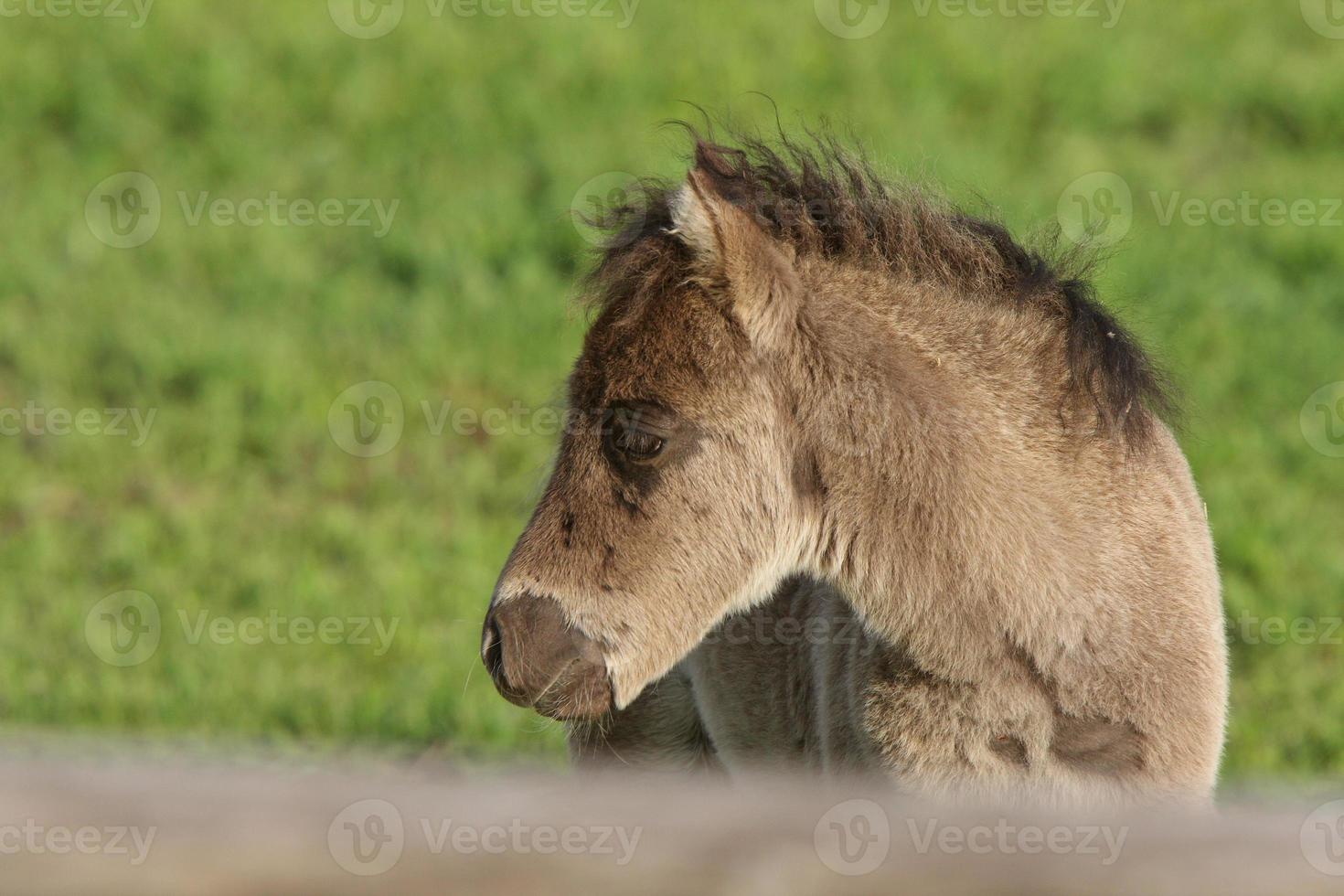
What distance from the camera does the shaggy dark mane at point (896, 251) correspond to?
3955 mm

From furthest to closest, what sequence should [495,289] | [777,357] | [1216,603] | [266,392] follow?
[495,289]
[266,392]
[1216,603]
[777,357]

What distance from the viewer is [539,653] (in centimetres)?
386

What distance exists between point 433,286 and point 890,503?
8112mm

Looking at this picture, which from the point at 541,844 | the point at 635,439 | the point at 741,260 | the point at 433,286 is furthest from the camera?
the point at 433,286

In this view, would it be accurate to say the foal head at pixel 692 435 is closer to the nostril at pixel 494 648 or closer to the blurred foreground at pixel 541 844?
the nostril at pixel 494 648

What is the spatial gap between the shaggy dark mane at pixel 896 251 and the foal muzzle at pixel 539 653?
0.88m

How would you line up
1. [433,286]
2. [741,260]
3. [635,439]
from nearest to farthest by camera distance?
[741,260] < [635,439] < [433,286]

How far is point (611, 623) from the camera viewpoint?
3.89m

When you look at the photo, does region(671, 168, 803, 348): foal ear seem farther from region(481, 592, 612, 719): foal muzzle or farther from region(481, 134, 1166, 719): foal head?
region(481, 592, 612, 719): foal muzzle

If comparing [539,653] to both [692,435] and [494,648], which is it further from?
[692,435]

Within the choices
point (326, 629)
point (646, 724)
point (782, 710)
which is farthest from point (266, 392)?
point (782, 710)

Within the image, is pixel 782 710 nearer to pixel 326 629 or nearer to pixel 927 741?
pixel 927 741

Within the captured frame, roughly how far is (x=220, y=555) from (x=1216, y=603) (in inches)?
241

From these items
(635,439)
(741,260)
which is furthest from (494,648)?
(741,260)
